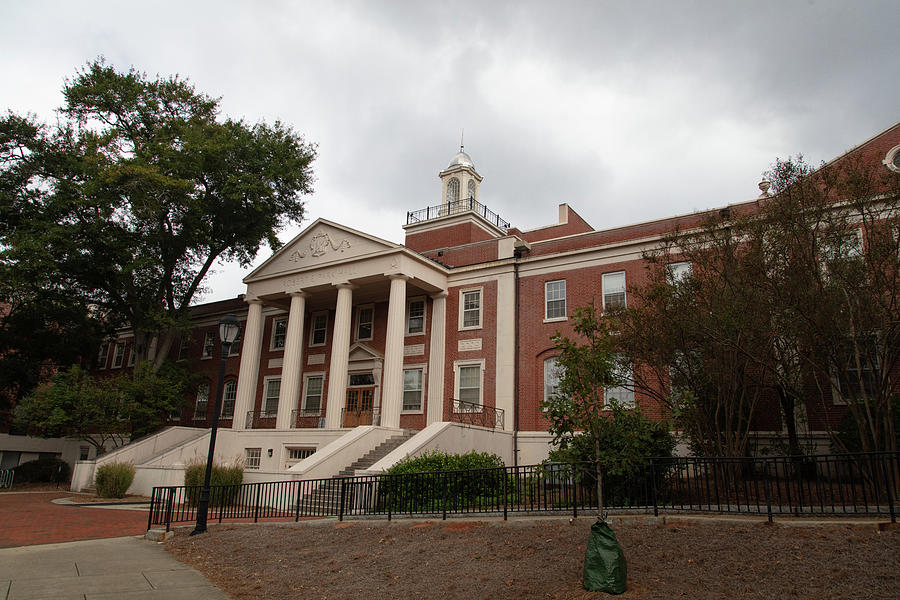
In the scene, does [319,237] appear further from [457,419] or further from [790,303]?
[790,303]

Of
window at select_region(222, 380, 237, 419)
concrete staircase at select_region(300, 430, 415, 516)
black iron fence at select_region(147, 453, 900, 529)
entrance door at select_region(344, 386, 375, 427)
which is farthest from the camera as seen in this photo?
window at select_region(222, 380, 237, 419)

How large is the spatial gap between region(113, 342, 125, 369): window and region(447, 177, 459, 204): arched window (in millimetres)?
24238

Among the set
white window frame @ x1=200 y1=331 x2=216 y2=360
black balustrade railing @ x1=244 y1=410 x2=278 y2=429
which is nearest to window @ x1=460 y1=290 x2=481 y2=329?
black balustrade railing @ x1=244 y1=410 x2=278 y2=429

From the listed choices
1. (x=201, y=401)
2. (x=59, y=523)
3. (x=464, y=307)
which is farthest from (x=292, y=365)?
(x=59, y=523)

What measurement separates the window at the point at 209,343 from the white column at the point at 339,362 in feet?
43.8

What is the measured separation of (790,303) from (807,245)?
136 cm

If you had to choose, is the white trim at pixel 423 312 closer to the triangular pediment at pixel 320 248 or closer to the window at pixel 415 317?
the window at pixel 415 317

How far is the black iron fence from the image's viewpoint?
987 centimetres

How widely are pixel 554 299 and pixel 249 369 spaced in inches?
568

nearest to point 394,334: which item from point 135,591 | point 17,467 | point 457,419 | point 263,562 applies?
point 457,419

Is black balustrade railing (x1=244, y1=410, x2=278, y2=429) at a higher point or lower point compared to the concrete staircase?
higher

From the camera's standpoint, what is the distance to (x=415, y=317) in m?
28.2

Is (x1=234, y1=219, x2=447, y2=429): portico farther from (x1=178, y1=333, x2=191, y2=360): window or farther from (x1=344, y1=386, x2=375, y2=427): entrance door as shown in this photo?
(x1=178, y1=333, x2=191, y2=360): window

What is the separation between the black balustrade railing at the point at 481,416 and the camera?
78.8 feet
